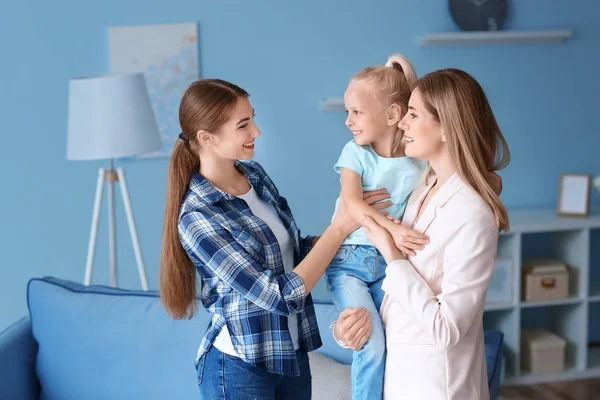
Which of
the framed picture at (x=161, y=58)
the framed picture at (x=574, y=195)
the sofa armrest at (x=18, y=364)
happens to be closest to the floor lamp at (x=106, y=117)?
the sofa armrest at (x=18, y=364)

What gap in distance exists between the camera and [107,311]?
2.68m

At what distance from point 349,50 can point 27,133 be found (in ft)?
5.52

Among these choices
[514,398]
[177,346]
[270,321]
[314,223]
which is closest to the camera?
[270,321]

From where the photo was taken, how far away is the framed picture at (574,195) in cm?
416

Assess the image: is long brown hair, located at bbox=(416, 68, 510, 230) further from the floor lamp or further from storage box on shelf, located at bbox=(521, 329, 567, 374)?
storage box on shelf, located at bbox=(521, 329, 567, 374)

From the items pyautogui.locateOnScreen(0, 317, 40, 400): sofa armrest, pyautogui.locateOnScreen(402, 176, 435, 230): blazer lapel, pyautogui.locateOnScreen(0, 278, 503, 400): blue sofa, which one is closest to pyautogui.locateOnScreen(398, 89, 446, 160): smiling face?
pyautogui.locateOnScreen(402, 176, 435, 230): blazer lapel

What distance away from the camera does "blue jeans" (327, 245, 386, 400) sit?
68.8 inches

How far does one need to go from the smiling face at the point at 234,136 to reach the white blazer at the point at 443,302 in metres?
0.42

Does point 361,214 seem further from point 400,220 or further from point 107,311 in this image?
point 107,311

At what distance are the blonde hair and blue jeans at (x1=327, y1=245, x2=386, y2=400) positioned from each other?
352 mm

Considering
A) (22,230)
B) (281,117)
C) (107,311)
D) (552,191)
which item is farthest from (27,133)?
(552,191)

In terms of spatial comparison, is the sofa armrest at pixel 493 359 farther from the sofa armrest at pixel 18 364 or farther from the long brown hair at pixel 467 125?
the sofa armrest at pixel 18 364

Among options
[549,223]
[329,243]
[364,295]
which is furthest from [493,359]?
[549,223]

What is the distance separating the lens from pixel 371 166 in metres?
1.94
